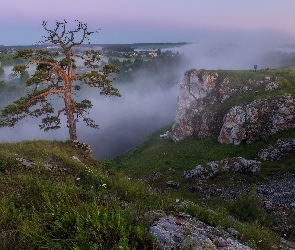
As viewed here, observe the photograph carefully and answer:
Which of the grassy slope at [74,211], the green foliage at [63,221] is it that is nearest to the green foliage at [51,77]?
the grassy slope at [74,211]

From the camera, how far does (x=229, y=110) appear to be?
49.9m

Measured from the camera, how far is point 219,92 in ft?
185

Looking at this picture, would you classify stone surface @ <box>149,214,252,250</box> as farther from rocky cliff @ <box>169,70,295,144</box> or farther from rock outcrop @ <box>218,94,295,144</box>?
rocky cliff @ <box>169,70,295,144</box>

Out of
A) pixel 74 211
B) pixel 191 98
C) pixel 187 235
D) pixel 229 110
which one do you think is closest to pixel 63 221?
pixel 74 211

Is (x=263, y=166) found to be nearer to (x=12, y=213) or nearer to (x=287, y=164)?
(x=287, y=164)

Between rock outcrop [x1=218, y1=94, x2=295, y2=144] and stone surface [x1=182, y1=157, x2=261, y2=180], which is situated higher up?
rock outcrop [x1=218, y1=94, x2=295, y2=144]

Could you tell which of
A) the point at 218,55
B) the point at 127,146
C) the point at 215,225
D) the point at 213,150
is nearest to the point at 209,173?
the point at 213,150

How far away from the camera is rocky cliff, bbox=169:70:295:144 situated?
4412 cm

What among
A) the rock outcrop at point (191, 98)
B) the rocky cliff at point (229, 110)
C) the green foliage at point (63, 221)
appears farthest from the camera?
the rock outcrop at point (191, 98)

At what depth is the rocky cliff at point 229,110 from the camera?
145 feet

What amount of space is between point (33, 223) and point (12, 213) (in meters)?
0.94

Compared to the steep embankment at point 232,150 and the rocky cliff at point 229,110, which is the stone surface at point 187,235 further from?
the rocky cliff at point 229,110

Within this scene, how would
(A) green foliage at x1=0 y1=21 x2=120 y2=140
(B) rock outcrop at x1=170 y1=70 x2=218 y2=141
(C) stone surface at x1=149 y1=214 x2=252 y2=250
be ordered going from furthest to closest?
(B) rock outcrop at x1=170 y1=70 x2=218 y2=141 < (A) green foliage at x1=0 y1=21 x2=120 y2=140 < (C) stone surface at x1=149 y1=214 x2=252 y2=250

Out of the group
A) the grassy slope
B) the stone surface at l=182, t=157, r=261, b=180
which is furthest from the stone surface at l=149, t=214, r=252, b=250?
the stone surface at l=182, t=157, r=261, b=180
